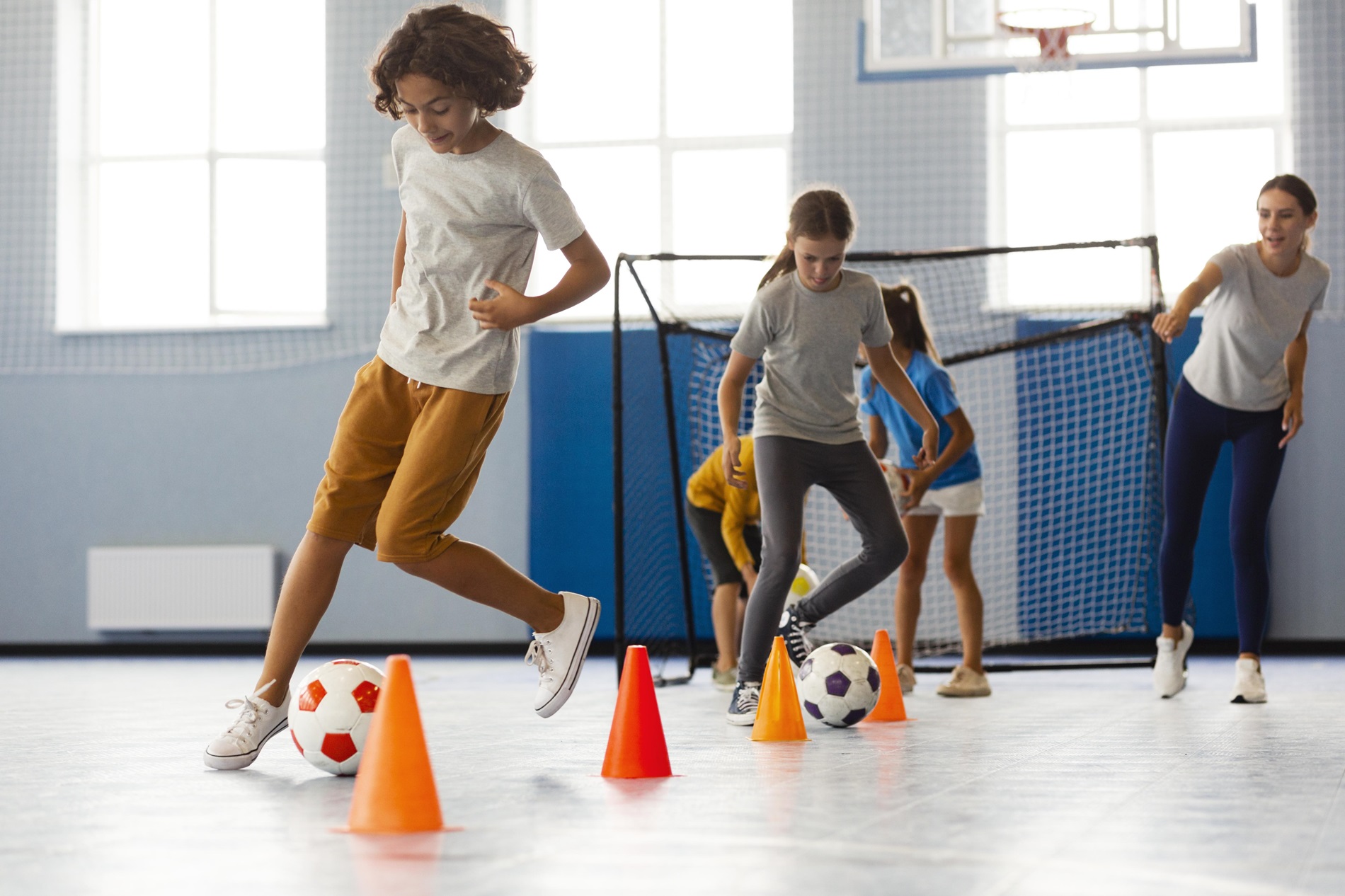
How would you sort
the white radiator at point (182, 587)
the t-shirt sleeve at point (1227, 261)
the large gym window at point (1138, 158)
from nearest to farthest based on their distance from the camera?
the t-shirt sleeve at point (1227, 261) → the large gym window at point (1138, 158) → the white radiator at point (182, 587)

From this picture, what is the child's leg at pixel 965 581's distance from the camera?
488cm

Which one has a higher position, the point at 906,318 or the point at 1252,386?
the point at 906,318

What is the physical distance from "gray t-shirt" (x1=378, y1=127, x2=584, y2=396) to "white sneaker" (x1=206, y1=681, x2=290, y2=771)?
74cm

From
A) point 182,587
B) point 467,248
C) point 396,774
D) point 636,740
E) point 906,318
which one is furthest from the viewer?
point 182,587

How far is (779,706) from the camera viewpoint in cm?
338

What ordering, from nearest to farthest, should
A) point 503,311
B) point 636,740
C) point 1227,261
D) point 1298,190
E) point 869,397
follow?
point 636,740, point 503,311, point 1298,190, point 1227,261, point 869,397

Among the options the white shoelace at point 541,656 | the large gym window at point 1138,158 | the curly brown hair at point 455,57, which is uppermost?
the large gym window at point 1138,158

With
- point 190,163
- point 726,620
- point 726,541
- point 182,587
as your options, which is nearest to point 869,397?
point 726,541

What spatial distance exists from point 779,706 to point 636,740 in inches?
28.9

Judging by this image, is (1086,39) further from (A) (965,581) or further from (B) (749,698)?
(B) (749,698)

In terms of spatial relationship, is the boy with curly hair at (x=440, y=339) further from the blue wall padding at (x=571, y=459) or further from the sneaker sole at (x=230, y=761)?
the blue wall padding at (x=571, y=459)

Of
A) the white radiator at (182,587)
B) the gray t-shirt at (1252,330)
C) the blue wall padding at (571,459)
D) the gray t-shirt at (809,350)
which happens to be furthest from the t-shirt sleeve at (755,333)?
the white radiator at (182,587)

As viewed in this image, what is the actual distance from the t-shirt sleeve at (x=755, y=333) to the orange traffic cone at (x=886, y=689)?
0.86 meters

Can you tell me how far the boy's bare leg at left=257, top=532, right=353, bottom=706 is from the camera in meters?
2.90
